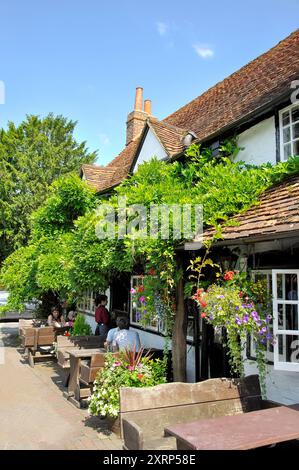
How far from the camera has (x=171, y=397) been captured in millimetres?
4633

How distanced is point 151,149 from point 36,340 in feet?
20.5

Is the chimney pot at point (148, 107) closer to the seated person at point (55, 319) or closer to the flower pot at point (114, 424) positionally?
the seated person at point (55, 319)

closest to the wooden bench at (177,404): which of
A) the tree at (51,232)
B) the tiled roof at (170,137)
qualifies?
the tiled roof at (170,137)

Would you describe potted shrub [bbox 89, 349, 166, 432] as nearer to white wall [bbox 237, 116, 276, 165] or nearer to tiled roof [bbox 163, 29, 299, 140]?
white wall [bbox 237, 116, 276, 165]

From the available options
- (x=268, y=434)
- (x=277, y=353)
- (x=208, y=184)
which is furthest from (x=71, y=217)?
(x=268, y=434)

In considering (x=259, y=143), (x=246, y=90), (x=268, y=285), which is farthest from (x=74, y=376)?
(x=246, y=90)

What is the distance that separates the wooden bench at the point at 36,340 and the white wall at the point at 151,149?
5485 mm

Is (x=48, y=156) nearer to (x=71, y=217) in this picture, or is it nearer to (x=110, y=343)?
(x=71, y=217)

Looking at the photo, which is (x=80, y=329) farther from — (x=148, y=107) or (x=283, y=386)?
(x=148, y=107)

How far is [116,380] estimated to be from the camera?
564 cm

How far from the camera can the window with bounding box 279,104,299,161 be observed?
6805 mm

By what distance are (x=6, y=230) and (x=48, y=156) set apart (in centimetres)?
616

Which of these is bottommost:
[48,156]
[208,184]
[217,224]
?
[217,224]

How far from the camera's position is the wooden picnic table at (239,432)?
3318mm
